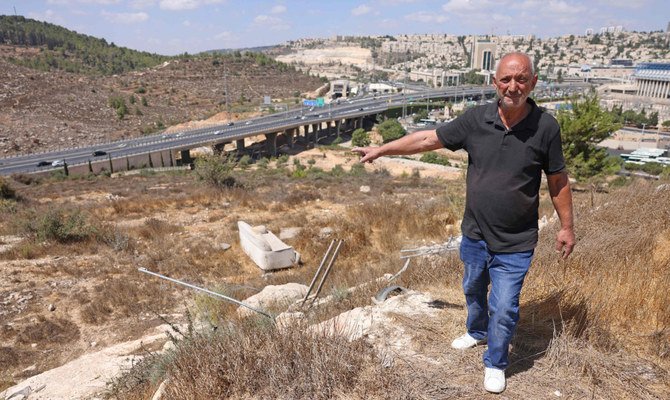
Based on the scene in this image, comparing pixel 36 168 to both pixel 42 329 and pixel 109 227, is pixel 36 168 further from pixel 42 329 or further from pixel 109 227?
pixel 42 329

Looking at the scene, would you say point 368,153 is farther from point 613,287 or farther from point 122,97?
point 122,97

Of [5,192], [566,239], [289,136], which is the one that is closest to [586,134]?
[566,239]

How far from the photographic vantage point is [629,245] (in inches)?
166

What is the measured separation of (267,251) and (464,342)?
669 centimetres

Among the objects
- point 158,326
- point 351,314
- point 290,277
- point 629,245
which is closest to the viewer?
point 351,314

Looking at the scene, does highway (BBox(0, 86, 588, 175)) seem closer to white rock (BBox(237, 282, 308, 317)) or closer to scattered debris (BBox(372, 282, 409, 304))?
white rock (BBox(237, 282, 308, 317))

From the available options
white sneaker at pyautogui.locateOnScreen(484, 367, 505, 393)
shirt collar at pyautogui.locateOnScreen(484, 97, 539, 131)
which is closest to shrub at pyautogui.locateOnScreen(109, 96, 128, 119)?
shirt collar at pyautogui.locateOnScreen(484, 97, 539, 131)

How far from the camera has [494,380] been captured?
246 cm

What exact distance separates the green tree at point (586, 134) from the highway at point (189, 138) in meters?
32.0

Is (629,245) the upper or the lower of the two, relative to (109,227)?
upper

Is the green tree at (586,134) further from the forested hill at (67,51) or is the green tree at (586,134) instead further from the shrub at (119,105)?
the forested hill at (67,51)

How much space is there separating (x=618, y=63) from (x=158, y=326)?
19303 centimetres

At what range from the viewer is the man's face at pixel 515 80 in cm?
227

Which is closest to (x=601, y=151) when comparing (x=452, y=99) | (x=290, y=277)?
(x=290, y=277)
